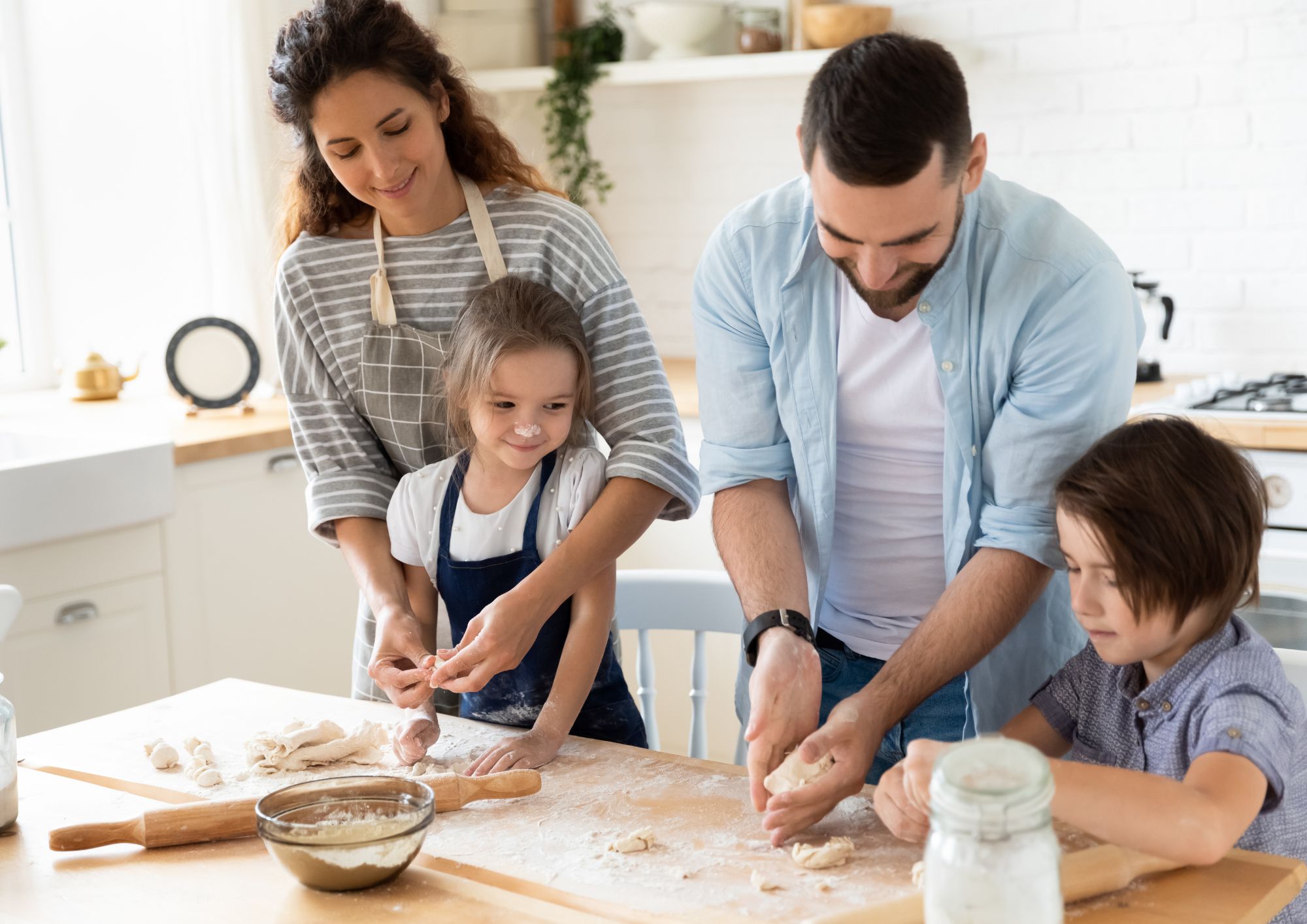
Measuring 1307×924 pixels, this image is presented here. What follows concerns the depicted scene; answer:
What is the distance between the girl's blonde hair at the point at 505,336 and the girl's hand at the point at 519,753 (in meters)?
0.41

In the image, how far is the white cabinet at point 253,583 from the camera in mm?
2840

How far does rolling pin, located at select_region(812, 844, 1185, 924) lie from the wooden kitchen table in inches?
0.5

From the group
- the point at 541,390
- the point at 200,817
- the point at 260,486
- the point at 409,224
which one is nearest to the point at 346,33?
the point at 409,224

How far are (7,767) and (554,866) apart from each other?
58cm

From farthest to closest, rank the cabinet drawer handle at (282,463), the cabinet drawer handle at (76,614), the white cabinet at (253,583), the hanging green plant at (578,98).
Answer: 1. the hanging green plant at (578,98)
2. the cabinet drawer handle at (282,463)
3. the white cabinet at (253,583)
4. the cabinet drawer handle at (76,614)

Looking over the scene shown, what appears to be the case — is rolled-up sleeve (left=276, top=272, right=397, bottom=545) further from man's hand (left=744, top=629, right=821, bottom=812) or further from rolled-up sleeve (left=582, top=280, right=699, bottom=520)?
man's hand (left=744, top=629, right=821, bottom=812)

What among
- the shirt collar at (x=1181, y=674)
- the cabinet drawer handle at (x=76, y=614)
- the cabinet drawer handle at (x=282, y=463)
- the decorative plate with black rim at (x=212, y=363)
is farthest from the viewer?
the decorative plate with black rim at (x=212, y=363)

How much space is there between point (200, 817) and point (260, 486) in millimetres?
1752

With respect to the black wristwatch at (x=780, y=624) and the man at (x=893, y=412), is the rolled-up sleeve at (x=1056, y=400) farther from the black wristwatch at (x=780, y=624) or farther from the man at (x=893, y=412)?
the black wristwatch at (x=780, y=624)

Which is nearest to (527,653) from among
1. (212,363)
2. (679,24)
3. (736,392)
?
(736,392)

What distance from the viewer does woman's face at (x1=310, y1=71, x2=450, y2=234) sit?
63.7 inches

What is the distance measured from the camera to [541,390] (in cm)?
163

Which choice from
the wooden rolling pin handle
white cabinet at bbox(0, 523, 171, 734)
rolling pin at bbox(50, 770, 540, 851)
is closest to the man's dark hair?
rolling pin at bbox(50, 770, 540, 851)

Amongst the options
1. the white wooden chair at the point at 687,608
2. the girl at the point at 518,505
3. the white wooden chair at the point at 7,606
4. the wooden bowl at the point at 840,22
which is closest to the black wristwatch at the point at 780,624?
the girl at the point at 518,505
